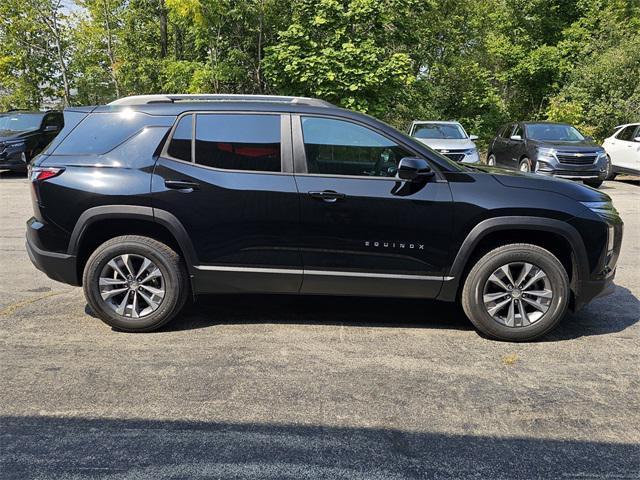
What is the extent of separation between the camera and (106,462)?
8.70 feet

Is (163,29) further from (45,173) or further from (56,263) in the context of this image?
(56,263)

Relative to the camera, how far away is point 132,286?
4.28 m

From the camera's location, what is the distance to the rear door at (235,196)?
4.11 metres

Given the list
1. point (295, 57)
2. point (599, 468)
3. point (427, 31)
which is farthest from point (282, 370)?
point (427, 31)

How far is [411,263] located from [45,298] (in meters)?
3.56

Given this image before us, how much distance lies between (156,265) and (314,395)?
1.76m

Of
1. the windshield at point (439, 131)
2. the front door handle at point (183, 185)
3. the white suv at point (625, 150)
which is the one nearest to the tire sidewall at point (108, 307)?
the front door handle at point (183, 185)

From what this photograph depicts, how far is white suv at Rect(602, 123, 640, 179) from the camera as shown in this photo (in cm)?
1466

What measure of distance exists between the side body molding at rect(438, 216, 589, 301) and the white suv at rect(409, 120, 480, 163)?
8.30 m

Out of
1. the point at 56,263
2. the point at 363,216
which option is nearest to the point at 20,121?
the point at 56,263

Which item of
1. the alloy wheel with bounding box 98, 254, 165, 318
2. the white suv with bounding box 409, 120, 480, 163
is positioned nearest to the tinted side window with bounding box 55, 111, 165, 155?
the alloy wheel with bounding box 98, 254, 165, 318

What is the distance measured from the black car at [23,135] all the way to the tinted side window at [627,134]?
1574cm

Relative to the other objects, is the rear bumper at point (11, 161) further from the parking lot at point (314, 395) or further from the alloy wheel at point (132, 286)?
the alloy wheel at point (132, 286)

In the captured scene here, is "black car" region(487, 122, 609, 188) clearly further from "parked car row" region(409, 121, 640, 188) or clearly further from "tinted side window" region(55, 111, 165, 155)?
"tinted side window" region(55, 111, 165, 155)
